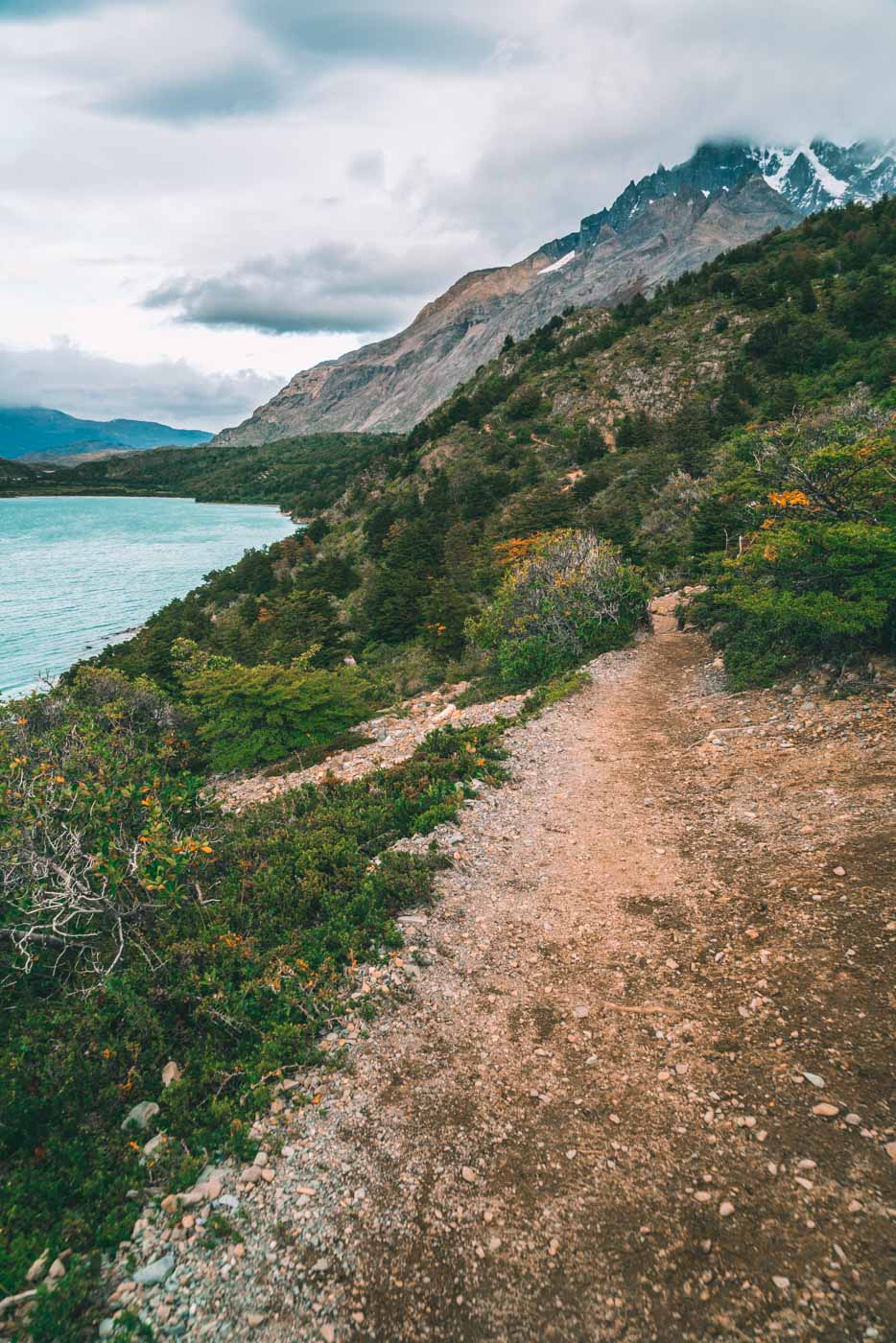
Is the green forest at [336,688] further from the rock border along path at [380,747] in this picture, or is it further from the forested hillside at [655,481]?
the rock border along path at [380,747]

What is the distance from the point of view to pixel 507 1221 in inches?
150

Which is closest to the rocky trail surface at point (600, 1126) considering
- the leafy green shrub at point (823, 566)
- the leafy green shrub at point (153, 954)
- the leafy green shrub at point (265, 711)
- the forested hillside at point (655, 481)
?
the leafy green shrub at point (153, 954)

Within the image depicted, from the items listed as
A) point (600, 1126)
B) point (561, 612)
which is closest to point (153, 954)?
point (600, 1126)

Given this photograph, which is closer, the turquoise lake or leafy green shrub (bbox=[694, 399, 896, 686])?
leafy green shrub (bbox=[694, 399, 896, 686])

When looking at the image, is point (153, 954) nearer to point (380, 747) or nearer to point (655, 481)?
point (380, 747)

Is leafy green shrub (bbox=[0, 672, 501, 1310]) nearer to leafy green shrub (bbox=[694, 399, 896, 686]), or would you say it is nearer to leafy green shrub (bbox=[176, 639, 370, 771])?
leafy green shrub (bbox=[176, 639, 370, 771])

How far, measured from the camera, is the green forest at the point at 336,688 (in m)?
4.99

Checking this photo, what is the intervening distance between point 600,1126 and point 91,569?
66893 mm

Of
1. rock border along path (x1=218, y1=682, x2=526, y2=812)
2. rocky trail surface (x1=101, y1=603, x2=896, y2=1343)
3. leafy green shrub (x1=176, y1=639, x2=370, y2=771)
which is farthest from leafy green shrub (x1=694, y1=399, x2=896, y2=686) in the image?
leafy green shrub (x1=176, y1=639, x2=370, y2=771)

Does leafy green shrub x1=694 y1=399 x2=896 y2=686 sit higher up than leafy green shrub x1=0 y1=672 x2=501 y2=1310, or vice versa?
leafy green shrub x1=694 y1=399 x2=896 y2=686

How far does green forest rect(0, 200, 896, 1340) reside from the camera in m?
4.99

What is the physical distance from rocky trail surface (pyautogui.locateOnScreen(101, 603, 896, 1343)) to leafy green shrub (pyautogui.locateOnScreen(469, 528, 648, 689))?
9118 millimetres

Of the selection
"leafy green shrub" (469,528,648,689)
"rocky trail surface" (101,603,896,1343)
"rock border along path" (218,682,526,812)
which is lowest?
"rock border along path" (218,682,526,812)

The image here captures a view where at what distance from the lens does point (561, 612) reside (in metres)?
17.3
